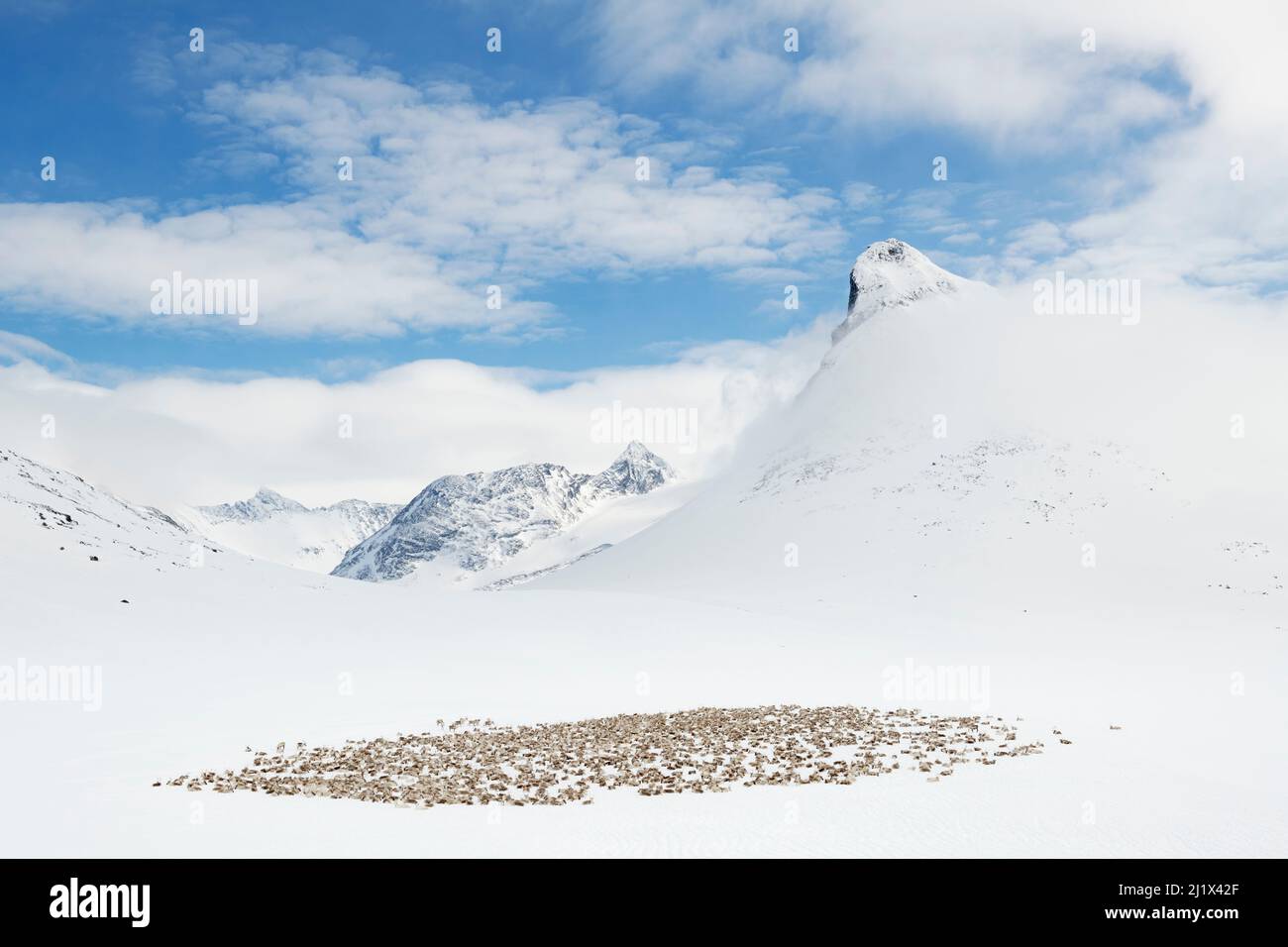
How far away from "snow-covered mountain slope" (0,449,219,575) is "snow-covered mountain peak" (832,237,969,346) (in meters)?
139

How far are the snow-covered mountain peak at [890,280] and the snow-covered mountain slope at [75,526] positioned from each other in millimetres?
139474

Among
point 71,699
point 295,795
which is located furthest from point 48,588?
point 295,795

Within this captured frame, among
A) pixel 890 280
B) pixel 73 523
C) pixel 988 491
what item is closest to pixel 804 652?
pixel 73 523

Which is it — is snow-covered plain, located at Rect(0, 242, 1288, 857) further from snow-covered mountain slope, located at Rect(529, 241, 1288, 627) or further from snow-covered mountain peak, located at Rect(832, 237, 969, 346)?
snow-covered mountain peak, located at Rect(832, 237, 969, 346)

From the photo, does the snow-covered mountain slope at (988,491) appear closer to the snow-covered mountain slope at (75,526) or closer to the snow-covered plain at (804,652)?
the snow-covered plain at (804,652)

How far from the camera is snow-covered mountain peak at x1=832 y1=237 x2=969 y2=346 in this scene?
16712cm

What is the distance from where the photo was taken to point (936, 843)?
520 inches

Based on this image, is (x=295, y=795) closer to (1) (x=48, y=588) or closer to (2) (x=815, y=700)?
(2) (x=815, y=700)

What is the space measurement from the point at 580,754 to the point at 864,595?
61638 millimetres

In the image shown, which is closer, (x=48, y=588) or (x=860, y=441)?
(x=48, y=588)

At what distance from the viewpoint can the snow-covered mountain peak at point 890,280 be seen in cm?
16712

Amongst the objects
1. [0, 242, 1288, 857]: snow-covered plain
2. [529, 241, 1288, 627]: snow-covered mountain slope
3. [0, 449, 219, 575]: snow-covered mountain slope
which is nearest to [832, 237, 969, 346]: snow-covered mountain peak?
[529, 241, 1288, 627]: snow-covered mountain slope

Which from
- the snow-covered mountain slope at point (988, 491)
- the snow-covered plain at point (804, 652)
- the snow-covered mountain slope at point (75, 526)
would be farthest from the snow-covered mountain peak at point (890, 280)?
the snow-covered mountain slope at point (75, 526)
